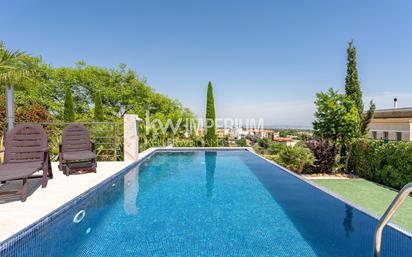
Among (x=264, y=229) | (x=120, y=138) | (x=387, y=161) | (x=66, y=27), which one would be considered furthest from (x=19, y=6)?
(x=387, y=161)

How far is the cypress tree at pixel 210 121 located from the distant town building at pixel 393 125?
426 inches

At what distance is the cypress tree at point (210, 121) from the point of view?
16406mm

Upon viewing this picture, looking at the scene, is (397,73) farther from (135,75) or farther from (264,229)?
(135,75)

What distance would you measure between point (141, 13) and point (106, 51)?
31.9ft

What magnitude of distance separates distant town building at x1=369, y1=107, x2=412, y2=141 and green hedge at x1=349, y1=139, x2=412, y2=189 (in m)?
5.30

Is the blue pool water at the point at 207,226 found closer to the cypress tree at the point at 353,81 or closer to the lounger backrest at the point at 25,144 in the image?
the lounger backrest at the point at 25,144

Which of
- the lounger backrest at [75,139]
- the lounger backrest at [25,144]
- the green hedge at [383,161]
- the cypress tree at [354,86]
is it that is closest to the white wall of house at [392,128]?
the cypress tree at [354,86]

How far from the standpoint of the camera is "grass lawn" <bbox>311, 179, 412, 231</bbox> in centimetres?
513

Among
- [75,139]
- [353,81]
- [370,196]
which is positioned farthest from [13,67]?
[353,81]

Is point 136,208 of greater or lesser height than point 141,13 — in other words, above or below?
below

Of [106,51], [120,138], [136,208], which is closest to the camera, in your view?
[136,208]

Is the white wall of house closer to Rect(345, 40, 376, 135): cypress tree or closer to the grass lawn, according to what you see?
Rect(345, 40, 376, 135): cypress tree

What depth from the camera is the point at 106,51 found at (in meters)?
23.8

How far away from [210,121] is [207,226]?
13.6m
